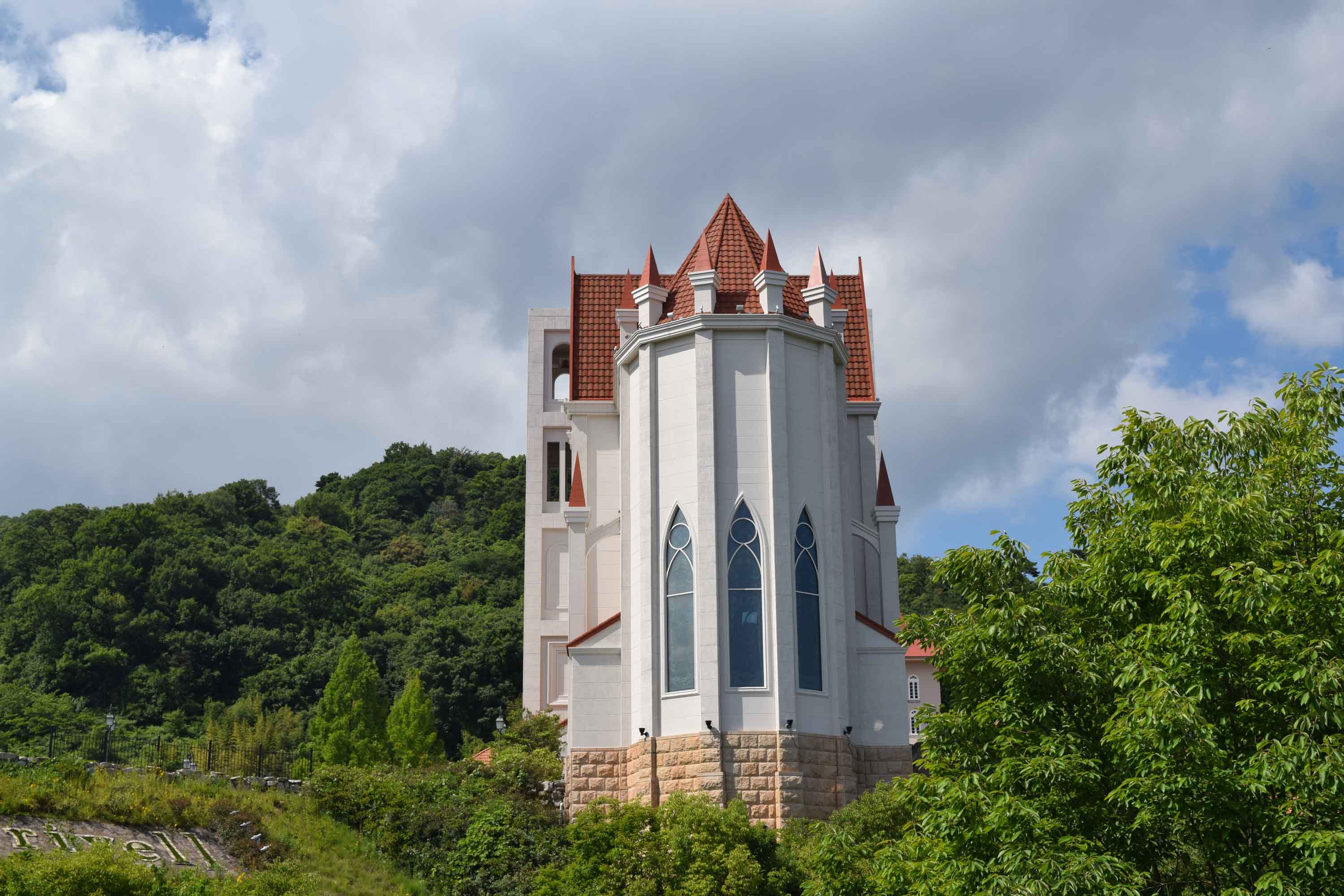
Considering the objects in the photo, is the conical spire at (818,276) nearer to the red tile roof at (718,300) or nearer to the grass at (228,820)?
the red tile roof at (718,300)

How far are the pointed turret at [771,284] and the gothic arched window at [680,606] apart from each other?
493 centimetres

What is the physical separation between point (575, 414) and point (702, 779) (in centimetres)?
1161

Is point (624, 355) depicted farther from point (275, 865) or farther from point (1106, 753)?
point (1106, 753)

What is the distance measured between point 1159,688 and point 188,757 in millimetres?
28413

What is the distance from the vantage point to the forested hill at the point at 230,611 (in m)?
70.7

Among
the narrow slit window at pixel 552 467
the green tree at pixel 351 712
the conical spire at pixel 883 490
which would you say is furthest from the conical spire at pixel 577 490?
the green tree at pixel 351 712

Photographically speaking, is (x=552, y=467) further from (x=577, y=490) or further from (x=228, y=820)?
(x=228, y=820)

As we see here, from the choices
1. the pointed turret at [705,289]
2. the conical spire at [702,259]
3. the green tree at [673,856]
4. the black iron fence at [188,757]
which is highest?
the conical spire at [702,259]

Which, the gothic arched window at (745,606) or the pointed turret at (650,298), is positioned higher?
the pointed turret at (650,298)

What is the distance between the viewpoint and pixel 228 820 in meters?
26.4

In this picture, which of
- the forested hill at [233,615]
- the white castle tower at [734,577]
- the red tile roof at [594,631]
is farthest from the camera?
the forested hill at [233,615]

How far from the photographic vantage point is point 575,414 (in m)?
35.2

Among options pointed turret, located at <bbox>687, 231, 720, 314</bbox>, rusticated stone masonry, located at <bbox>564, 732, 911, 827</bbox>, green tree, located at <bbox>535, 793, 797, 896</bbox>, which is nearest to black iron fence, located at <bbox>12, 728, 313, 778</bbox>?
rusticated stone masonry, located at <bbox>564, 732, 911, 827</bbox>

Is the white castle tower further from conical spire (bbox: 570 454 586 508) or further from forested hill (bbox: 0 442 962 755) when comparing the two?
forested hill (bbox: 0 442 962 755)
